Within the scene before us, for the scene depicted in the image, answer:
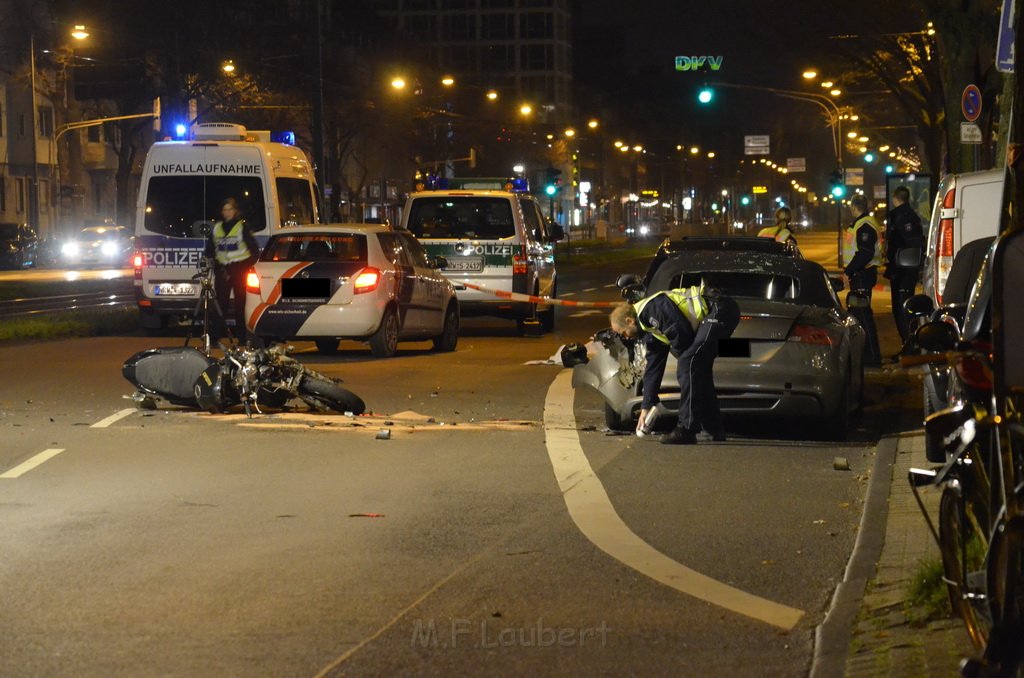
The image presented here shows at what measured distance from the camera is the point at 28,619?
20.6 feet

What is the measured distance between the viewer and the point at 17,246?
56.4 meters

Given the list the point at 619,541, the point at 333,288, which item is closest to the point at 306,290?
the point at 333,288

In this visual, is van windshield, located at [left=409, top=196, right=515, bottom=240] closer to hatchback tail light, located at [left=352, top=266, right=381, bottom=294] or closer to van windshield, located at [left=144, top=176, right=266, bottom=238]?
van windshield, located at [left=144, top=176, right=266, bottom=238]

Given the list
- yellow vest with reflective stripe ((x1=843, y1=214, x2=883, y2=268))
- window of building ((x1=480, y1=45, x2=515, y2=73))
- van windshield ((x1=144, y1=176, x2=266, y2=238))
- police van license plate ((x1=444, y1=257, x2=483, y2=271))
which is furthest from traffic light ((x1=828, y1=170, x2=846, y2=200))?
window of building ((x1=480, y1=45, x2=515, y2=73))

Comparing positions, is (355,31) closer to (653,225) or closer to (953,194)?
(653,225)

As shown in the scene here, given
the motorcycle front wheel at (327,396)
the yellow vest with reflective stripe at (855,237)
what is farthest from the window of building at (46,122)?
the motorcycle front wheel at (327,396)

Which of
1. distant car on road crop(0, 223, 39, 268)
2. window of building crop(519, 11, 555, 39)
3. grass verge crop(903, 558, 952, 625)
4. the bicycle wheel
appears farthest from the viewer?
window of building crop(519, 11, 555, 39)

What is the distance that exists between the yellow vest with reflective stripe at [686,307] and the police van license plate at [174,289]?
479 inches

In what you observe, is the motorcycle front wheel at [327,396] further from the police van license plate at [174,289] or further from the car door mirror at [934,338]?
the police van license plate at [174,289]

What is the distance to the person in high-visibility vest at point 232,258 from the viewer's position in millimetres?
19938

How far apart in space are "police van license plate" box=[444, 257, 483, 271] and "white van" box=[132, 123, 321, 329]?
7.94 feet

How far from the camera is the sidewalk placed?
5.29 metres

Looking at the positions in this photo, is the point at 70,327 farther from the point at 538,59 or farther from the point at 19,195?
the point at 538,59

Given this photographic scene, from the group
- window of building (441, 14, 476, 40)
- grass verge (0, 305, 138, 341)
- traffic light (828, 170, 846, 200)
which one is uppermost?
window of building (441, 14, 476, 40)
